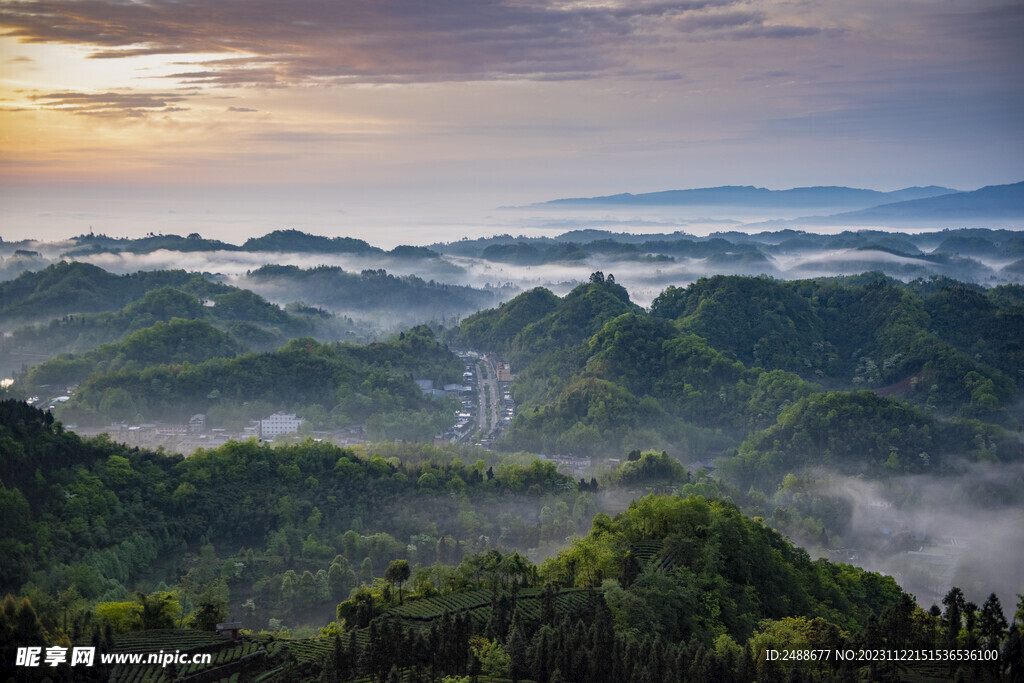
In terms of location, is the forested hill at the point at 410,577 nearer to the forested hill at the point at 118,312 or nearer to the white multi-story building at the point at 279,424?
the white multi-story building at the point at 279,424

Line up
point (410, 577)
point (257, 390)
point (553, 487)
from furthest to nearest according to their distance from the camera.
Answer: point (257, 390)
point (553, 487)
point (410, 577)

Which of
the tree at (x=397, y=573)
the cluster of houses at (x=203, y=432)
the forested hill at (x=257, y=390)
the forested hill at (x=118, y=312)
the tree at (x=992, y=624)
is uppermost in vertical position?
the forested hill at (x=118, y=312)

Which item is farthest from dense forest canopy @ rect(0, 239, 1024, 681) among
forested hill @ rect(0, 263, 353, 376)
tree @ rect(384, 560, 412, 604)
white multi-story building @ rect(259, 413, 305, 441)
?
white multi-story building @ rect(259, 413, 305, 441)

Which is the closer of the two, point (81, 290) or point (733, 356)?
point (733, 356)

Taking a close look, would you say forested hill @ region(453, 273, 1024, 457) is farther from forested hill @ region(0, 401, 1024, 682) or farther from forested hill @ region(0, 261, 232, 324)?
forested hill @ region(0, 261, 232, 324)

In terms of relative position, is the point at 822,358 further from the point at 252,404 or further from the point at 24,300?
the point at 24,300

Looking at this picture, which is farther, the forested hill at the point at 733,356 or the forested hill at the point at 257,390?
the forested hill at the point at 257,390

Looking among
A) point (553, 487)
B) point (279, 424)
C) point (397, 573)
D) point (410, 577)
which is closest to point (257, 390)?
point (279, 424)

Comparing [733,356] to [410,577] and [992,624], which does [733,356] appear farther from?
[992,624]

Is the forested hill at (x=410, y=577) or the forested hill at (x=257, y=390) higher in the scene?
the forested hill at (x=257, y=390)

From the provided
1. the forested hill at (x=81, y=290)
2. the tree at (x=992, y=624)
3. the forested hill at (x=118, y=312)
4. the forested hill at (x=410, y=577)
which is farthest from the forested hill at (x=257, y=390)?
the tree at (x=992, y=624)
